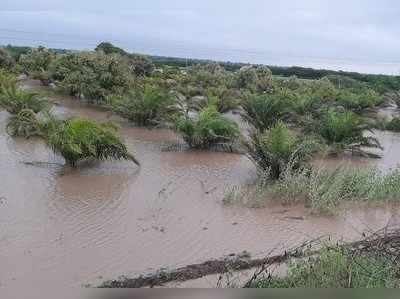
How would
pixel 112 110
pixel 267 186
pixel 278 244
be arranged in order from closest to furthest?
1. pixel 278 244
2. pixel 267 186
3. pixel 112 110

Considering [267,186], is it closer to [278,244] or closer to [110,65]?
[278,244]

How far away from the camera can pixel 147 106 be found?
15.0 m

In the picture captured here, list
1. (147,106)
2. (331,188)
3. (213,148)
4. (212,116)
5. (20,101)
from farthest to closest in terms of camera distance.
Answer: (147,106) < (20,101) < (212,116) < (213,148) < (331,188)

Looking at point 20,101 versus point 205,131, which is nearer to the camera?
point 205,131

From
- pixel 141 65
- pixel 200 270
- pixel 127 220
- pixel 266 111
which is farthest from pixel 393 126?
pixel 141 65

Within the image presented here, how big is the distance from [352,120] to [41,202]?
7.63m

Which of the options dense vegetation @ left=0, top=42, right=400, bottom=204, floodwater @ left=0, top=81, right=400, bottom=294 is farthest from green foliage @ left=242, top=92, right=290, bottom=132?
floodwater @ left=0, top=81, right=400, bottom=294

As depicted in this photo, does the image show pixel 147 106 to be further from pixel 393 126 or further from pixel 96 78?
pixel 393 126

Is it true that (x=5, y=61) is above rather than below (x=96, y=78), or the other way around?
below

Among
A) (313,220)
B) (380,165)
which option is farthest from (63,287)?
(380,165)

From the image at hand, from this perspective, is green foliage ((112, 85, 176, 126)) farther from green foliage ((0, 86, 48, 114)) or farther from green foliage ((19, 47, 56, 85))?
green foliage ((19, 47, 56, 85))

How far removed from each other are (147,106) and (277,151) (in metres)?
5.95

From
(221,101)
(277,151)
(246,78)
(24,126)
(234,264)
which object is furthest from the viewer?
(246,78)

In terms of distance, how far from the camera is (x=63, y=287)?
5.20 m
